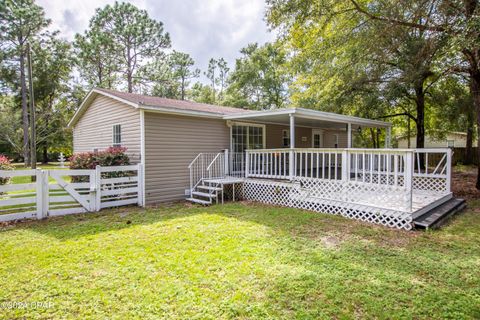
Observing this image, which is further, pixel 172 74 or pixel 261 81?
pixel 261 81

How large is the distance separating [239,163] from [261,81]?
19097mm

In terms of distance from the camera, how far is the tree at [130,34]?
2142cm

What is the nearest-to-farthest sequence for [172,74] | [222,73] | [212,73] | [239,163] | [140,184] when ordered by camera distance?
[140,184]
[239,163]
[172,74]
[212,73]
[222,73]

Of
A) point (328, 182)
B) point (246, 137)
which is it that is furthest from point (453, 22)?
point (246, 137)

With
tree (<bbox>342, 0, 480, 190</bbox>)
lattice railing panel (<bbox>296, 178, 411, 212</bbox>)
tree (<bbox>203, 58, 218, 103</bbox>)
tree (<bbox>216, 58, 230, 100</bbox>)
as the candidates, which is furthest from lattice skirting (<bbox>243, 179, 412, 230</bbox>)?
tree (<bbox>216, 58, 230, 100</bbox>)

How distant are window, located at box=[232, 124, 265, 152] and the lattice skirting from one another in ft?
6.84

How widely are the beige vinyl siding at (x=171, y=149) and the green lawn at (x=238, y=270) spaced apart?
239 centimetres

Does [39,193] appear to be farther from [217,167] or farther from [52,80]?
[52,80]

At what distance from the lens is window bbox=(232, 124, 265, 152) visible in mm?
10242

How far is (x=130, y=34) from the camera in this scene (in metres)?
22.2

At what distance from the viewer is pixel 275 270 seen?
3.44 metres

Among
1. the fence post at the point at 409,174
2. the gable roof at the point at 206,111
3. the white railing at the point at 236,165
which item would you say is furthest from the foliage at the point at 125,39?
the fence post at the point at 409,174

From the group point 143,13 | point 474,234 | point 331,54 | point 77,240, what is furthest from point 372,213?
point 143,13

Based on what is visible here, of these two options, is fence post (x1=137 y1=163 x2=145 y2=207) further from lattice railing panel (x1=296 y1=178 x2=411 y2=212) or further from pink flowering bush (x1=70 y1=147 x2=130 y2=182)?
lattice railing panel (x1=296 y1=178 x2=411 y2=212)
